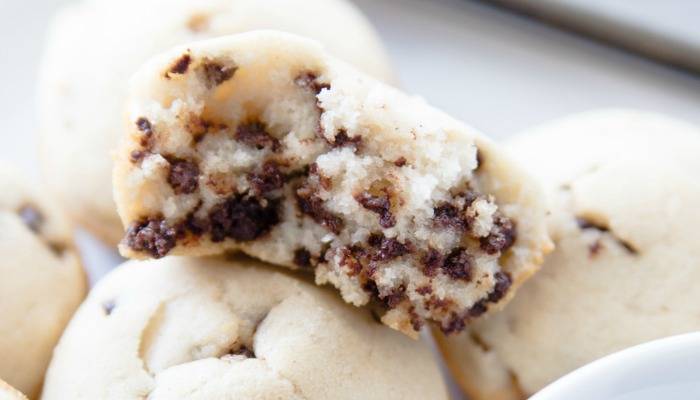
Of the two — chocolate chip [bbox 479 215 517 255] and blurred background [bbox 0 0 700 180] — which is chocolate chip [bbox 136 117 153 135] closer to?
chocolate chip [bbox 479 215 517 255]

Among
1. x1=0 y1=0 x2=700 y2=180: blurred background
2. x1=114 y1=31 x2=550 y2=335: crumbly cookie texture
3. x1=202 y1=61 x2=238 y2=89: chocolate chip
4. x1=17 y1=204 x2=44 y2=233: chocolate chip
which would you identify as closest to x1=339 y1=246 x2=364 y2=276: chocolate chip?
x1=114 y1=31 x2=550 y2=335: crumbly cookie texture

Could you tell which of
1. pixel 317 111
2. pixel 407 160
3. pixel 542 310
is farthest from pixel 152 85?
pixel 542 310

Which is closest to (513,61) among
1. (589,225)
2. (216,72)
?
(589,225)

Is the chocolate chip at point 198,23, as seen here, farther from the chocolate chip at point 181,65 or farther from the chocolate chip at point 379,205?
the chocolate chip at point 379,205

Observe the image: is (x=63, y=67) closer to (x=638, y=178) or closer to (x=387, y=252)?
(x=387, y=252)

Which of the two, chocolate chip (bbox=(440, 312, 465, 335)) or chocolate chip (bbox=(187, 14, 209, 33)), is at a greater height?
chocolate chip (bbox=(187, 14, 209, 33))

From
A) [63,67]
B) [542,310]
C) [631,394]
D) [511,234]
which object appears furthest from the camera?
[63,67]

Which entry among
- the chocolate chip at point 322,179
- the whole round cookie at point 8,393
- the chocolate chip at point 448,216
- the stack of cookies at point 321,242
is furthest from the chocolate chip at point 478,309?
the whole round cookie at point 8,393
